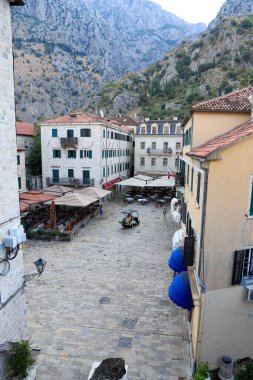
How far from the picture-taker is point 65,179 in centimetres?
3806

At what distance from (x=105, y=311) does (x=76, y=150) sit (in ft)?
88.3

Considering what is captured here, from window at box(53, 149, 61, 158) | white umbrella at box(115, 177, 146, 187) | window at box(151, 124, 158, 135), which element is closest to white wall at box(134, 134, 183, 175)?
window at box(151, 124, 158, 135)

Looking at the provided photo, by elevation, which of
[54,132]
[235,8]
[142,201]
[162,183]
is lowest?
[142,201]

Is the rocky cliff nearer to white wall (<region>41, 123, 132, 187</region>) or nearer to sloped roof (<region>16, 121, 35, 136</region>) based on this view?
sloped roof (<region>16, 121, 35, 136</region>)

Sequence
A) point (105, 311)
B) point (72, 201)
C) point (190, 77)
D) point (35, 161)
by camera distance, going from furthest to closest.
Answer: point (190, 77) → point (35, 161) → point (72, 201) → point (105, 311)

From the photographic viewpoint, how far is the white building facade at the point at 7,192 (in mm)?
8352

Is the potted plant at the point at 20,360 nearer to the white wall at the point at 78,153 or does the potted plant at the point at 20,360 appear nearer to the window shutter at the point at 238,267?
the window shutter at the point at 238,267

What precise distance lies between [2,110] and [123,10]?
22792 cm

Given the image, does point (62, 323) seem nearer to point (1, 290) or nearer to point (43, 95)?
point (1, 290)

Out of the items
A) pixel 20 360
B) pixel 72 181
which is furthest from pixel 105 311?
pixel 72 181

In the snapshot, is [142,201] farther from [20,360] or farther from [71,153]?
[20,360]

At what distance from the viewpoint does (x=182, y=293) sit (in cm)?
1070

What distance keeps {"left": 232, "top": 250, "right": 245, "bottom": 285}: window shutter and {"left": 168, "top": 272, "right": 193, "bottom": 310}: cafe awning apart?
2066 millimetres

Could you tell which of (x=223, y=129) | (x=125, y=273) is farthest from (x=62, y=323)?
(x=223, y=129)
